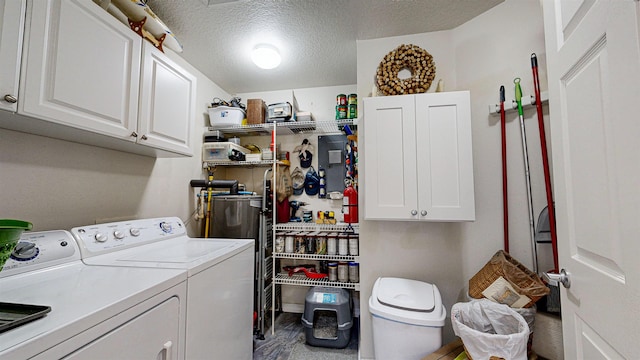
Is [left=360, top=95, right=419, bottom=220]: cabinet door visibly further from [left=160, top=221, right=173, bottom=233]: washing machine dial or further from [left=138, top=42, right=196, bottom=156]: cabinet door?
[left=160, top=221, right=173, bottom=233]: washing machine dial

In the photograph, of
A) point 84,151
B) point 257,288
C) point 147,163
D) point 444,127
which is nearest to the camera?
point 84,151

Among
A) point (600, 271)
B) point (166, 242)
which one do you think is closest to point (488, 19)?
point (600, 271)

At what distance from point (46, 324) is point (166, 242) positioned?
3.55ft

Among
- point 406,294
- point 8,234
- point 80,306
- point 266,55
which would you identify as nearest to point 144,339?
point 80,306

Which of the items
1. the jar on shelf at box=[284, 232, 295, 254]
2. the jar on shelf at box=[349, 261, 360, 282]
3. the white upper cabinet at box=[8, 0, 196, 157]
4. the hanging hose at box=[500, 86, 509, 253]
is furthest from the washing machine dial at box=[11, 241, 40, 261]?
the hanging hose at box=[500, 86, 509, 253]

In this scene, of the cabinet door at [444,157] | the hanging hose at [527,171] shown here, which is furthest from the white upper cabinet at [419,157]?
the hanging hose at [527,171]

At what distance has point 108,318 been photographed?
0.68 meters

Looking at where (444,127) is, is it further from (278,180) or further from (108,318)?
(108,318)

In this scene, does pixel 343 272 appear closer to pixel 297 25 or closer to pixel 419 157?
pixel 419 157

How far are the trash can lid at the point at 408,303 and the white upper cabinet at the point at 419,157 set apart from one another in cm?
50

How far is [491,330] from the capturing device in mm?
1314

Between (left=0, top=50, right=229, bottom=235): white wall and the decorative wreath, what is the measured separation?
193 cm

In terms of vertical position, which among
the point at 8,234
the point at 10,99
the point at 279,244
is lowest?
the point at 279,244

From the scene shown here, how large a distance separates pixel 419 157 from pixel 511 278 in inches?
34.3
